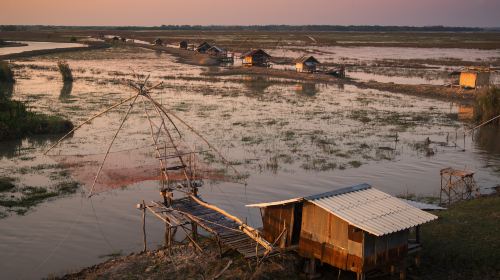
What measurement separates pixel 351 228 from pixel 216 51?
53.4 m

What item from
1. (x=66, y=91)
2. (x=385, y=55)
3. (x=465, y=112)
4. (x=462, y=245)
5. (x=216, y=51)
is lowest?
(x=462, y=245)

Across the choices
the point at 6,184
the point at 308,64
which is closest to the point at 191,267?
the point at 6,184

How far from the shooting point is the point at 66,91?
Result: 114 ft

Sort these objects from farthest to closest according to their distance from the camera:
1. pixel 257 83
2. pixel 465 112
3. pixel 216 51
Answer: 1. pixel 216 51
2. pixel 257 83
3. pixel 465 112

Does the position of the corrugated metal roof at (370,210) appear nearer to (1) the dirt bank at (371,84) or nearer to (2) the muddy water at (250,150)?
(2) the muddy water at (250,150)

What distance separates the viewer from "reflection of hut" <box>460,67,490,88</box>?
3379 centimetres

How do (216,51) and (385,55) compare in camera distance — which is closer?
(216,51)

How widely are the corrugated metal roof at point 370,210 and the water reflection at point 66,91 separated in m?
25.4

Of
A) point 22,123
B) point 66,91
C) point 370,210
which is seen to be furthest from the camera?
point 66,91

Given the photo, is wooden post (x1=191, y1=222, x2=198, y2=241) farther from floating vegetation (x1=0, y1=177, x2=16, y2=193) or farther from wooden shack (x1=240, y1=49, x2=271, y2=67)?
wooden shack (x1=240, y1=49, x2=271, y2=67)

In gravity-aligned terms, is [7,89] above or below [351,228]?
below

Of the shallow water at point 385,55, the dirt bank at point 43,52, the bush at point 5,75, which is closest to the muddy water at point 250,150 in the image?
the bush at point 5,75

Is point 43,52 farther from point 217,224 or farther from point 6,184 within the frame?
point 217,224

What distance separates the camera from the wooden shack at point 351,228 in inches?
342
